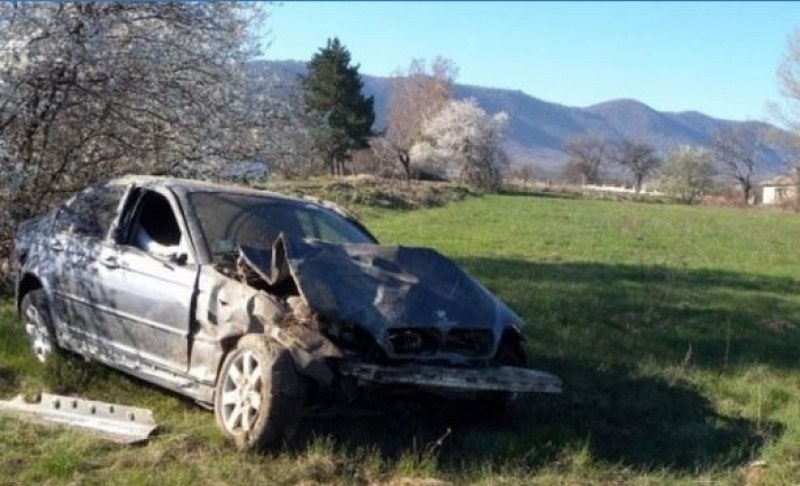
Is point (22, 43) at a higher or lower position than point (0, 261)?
higher

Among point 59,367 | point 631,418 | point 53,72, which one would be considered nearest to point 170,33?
point 53,72

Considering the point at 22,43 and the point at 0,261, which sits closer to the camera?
the point at 22,43

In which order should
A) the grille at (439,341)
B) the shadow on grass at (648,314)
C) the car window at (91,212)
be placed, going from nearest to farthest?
the grille at (439,341) → the car window at (91,212) → the shadow on grass at (648,314)

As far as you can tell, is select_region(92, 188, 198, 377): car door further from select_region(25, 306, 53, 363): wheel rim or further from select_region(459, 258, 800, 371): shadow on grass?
select_region(459, 258, 800, 371): shadow on grass

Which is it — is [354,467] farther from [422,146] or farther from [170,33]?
[422,146]

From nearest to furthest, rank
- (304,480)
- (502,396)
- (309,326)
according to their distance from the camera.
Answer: (304,480) → (309,326) → (502,396)

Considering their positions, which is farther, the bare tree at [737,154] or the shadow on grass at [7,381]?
the bare tree at [737,154]

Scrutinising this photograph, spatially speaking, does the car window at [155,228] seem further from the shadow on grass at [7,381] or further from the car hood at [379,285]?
the shadow on grass at [7,381]

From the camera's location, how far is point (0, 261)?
33.4ft

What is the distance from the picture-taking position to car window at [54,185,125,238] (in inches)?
277

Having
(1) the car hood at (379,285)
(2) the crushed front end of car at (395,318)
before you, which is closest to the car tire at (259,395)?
(2) the crushed front end of car at (395,318)

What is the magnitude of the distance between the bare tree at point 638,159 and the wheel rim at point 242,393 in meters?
133

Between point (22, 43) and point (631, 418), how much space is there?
6.38m

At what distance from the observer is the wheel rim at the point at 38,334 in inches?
285
